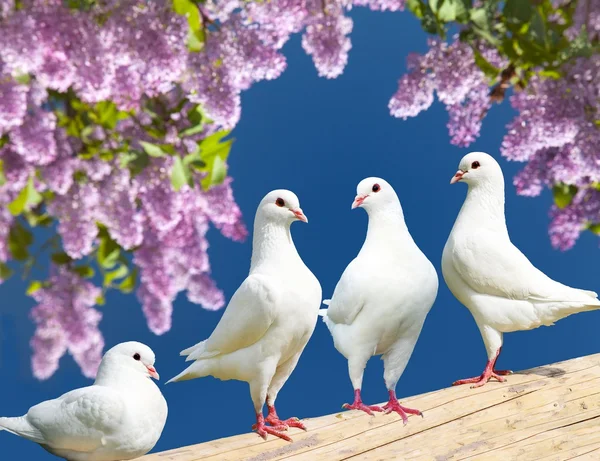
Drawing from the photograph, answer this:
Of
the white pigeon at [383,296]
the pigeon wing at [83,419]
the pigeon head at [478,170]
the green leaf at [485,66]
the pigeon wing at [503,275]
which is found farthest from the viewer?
the green leaf at [485,66]

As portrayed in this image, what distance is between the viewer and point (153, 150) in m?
2.46

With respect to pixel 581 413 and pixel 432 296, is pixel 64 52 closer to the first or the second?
pixel 432 296

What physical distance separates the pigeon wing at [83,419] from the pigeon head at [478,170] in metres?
1.13

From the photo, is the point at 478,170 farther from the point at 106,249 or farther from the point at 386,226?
the point at 106,249

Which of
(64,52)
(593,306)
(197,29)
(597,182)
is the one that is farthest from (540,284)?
(64,52)

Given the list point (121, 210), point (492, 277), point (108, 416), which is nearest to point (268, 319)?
point (108, 416)

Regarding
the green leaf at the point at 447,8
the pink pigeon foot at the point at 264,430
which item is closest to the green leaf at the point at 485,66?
the green leaf at the point at 447,8

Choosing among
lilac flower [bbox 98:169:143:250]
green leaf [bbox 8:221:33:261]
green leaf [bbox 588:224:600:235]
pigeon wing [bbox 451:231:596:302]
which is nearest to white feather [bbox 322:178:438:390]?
pigeon wing [bbox 451:231:596:302]

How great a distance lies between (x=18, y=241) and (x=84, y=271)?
239mm

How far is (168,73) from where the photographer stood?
226 centimetres

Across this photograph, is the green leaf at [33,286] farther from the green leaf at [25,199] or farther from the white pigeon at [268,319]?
the white pigeon at [268,319]

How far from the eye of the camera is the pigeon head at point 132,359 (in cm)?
166

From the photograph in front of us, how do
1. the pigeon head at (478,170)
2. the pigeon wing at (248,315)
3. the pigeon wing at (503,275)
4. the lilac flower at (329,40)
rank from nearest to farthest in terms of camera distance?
the pigeon wing at (248,315) → the pigeon wing at (503,275) → the pigeon head at (478,170) → the lilac flower at (329,40)

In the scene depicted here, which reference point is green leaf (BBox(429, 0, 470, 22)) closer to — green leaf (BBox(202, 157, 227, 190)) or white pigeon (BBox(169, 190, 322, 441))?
green leaf (BBox(202, 157, 227, 190))
